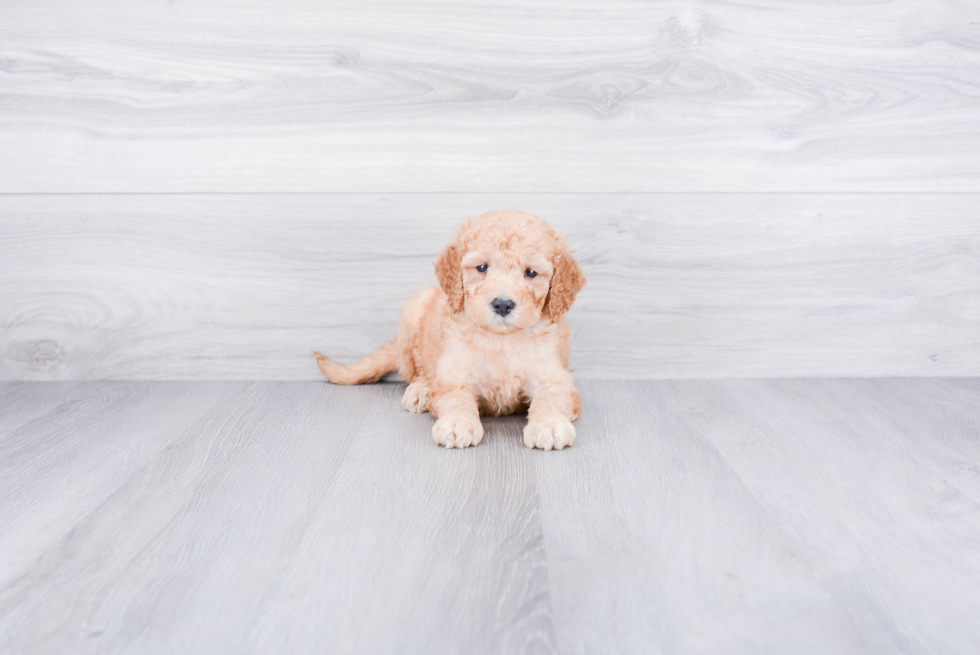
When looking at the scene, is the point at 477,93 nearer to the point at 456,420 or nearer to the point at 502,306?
the point at 502,306

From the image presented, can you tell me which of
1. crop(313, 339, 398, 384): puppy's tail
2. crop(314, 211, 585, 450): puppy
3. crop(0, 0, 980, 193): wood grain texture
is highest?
crop(0, 0, 980, 193): wood grain texture

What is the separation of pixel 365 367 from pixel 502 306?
0.68 meters

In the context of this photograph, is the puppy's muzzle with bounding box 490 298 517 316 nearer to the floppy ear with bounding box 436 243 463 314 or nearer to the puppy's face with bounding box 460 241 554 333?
the puppy's face with bounding box 460 241 554 333

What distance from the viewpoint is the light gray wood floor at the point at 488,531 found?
0.93 m

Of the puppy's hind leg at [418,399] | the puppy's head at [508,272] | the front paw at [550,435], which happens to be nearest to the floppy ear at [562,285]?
the puppy's head at [508,272]

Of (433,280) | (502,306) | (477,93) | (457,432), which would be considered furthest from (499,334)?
(477,93)

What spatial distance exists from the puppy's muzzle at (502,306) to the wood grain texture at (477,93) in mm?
627

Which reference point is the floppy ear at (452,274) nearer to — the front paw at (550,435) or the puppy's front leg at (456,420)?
the puppy's front leg at (456,420)

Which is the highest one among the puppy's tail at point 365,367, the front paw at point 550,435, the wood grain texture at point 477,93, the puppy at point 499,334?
the wood grain texture at point 477,93

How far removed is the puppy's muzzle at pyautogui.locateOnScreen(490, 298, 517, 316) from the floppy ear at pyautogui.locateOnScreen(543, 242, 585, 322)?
0.15 m

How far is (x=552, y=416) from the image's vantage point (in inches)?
64.7

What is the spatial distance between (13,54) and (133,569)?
1.78 m

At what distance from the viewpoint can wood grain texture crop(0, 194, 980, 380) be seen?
2.13 metres

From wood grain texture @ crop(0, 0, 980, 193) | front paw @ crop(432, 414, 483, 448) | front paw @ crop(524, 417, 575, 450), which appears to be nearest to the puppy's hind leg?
front paw @ crop(432, 414, 483, 448)
